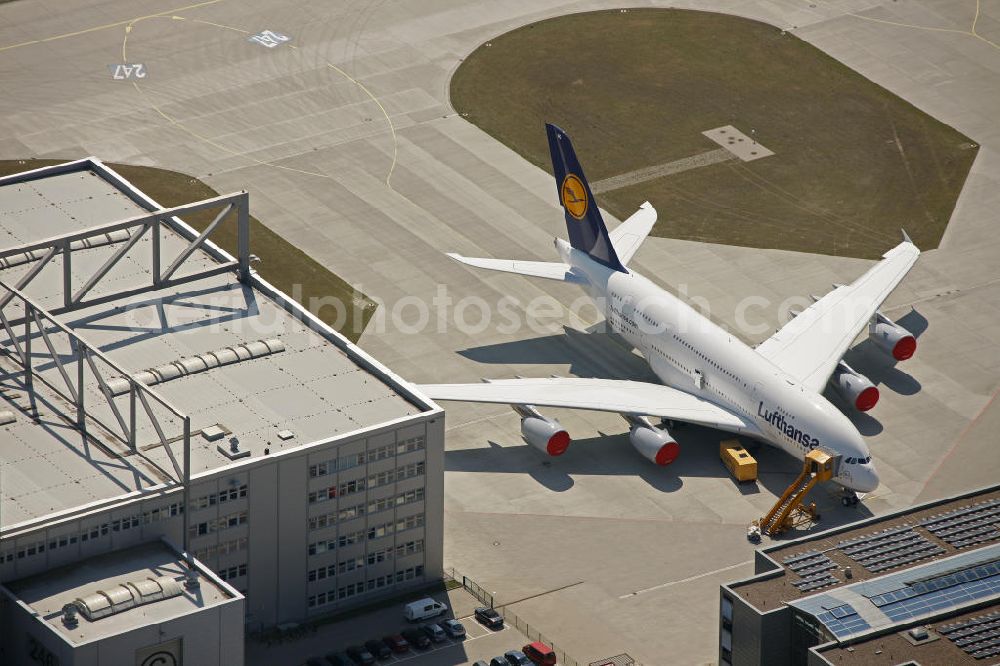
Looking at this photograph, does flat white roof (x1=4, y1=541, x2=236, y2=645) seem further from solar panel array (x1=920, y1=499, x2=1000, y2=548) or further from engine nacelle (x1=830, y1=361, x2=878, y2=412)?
engine nacelle (x1=830, y1=361, x2=878, y2=412)

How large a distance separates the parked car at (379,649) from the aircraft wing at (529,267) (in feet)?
124

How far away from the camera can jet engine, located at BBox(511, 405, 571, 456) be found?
141 m

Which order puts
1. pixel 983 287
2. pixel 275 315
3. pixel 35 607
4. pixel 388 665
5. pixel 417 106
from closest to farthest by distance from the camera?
pixel 35 607
pixel 388 665
pixel 275 315
pixel 983 287
pixel 417 106

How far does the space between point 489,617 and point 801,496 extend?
76.4ft

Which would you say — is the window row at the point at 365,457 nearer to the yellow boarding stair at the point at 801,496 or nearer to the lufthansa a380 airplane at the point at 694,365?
the lufthansa a380 airplane at the point at 694,365

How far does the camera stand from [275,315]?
447 ft

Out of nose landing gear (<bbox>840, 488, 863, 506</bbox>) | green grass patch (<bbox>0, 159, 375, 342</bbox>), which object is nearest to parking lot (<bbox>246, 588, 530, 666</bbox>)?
nose landing gear (<bbox>840, 488, 863, 506</bbox>)

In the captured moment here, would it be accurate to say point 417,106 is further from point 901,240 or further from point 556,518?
point 556,518

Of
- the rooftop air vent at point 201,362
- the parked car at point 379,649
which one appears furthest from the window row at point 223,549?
the rooftop air vent at point 201,362

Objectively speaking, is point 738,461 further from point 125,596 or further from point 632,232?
point 125,596

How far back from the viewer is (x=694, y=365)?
145750 mm

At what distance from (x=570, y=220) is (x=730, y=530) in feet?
101

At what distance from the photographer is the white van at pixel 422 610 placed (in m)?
126

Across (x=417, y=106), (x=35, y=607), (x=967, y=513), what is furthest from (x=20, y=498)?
(x=417, y=106)
